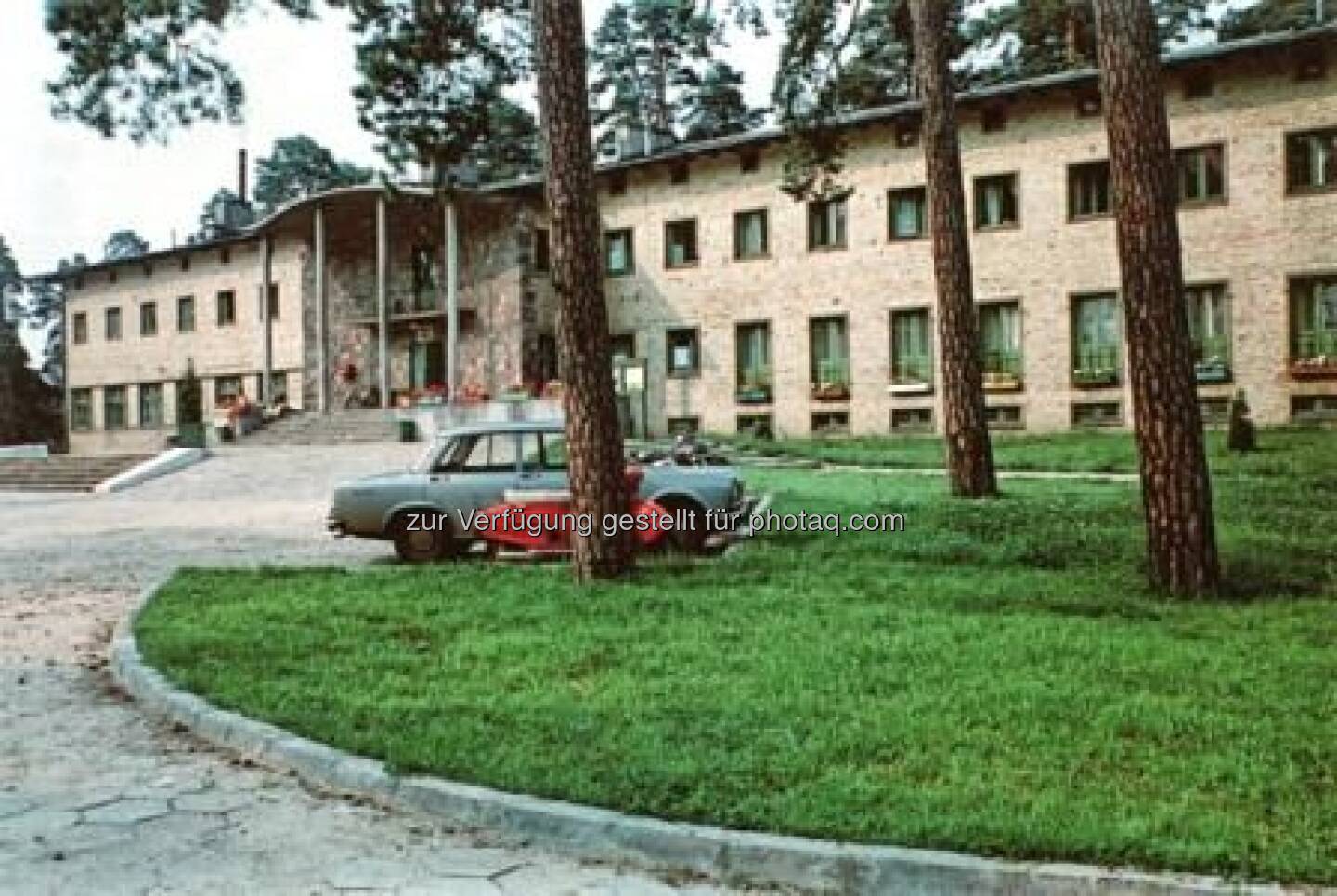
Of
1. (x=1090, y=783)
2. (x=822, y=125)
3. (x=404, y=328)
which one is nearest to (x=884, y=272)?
(x=822, y=125)

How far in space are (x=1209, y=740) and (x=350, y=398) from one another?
117ft

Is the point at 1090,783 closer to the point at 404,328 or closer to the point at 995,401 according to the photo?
the point at 995,401

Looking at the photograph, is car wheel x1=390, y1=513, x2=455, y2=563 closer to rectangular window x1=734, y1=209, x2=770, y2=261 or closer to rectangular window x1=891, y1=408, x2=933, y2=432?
rectangular window x1=891, y1=408, x2=933, y2=432

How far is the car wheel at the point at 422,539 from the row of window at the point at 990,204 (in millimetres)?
11564

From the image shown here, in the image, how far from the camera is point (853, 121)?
30.6 meters

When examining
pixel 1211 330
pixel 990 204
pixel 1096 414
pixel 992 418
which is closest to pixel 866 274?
pixel 990 204

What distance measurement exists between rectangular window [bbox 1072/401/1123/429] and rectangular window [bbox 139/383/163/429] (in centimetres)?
3067

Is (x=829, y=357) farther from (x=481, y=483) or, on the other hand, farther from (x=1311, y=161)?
(x=481, y=483)

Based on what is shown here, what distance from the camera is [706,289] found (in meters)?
34.2

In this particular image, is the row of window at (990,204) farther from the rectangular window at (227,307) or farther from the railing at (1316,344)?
the rectangular window at (227,307)

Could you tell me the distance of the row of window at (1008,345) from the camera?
1026 inches

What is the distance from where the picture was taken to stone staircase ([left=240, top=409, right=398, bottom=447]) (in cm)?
3250

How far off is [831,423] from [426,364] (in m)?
13.4

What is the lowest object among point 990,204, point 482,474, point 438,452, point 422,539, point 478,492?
point 422,539
